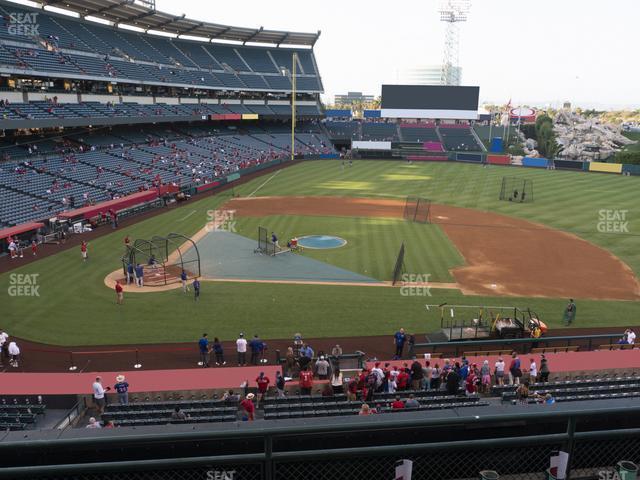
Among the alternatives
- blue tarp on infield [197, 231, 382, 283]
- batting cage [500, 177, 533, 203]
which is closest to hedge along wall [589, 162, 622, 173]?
batting cage [500, 177, 533, 203]

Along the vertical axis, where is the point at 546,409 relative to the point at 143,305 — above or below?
above

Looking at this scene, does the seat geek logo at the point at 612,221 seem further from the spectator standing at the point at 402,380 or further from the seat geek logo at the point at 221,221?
the spectator standing at the point at 402,380

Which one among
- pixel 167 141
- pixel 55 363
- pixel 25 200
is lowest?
pixel 55 363

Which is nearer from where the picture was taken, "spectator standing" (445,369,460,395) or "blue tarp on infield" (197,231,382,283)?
"spectator standing" (445,369,460,395)

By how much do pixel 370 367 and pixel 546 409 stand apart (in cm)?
1560

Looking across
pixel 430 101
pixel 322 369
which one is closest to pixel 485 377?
pixel 322 369

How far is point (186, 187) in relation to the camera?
54.8 metres

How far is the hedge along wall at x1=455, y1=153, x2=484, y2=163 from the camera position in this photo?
9078 centimetres

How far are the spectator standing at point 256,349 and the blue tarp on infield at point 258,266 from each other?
32.3 ft

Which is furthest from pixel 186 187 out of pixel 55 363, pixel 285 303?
pixel 55 363

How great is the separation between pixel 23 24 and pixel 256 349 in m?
53.3

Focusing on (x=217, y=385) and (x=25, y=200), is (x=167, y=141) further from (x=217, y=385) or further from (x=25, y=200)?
(x=217, y=385)

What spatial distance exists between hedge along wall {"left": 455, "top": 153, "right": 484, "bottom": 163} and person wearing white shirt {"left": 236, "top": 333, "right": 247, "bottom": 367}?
7997 cm

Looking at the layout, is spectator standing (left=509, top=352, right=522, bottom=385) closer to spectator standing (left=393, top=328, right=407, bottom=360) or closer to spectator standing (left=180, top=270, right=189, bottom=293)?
spectator standing (left=393, top=328, right=407, bottom=360)
